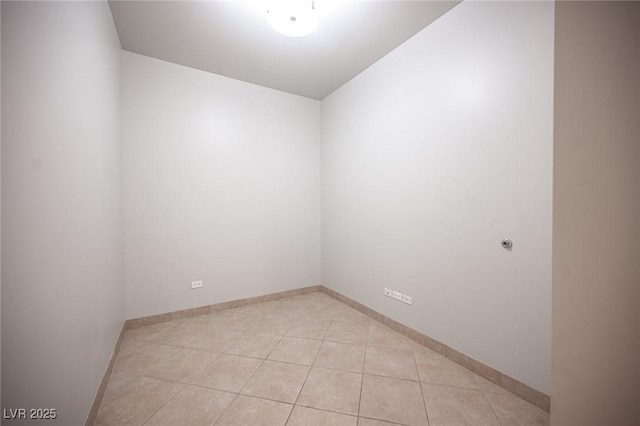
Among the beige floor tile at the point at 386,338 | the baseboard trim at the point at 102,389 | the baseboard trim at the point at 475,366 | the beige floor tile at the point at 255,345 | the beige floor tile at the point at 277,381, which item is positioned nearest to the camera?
the baseboard trim at the point at 102,389

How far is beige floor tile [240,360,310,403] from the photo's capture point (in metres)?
1.72

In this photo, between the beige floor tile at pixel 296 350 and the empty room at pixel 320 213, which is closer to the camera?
the empty room at pixel 320 213

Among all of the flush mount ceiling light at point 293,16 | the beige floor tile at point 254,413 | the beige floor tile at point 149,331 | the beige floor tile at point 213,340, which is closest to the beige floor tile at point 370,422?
the beige floor tile at point 254,413

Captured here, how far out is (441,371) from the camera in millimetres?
1988

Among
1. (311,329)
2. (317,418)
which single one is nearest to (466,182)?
(317,418)

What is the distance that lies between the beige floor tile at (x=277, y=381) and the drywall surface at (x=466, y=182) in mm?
1271

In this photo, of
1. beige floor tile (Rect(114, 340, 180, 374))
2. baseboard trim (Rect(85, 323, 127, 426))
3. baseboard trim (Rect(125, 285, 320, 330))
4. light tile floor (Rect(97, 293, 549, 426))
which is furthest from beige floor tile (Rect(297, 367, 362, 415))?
baseboard trim (Rect(125, 285, 320, 330))

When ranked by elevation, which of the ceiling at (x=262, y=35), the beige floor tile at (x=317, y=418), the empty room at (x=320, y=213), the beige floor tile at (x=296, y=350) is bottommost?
the beige floor tile at (x=296, y=350)

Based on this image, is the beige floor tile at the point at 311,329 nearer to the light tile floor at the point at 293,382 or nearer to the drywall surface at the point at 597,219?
the light tile floor at the point at 293,382

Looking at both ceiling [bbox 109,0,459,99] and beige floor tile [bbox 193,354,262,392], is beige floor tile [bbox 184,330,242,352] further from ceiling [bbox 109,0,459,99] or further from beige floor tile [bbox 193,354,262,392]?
ceiling [bbox 109,0,459,99]

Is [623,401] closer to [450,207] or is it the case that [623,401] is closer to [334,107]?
[450,207]

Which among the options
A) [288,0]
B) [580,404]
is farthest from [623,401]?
[288,0]

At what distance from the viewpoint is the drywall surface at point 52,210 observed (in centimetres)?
89

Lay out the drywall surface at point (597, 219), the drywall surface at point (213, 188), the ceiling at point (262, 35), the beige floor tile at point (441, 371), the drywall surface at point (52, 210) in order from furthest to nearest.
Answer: the drywall surface at point (213, 188)
the ceiling at point (262, 35)
the beige floor tile at point (441, 371)
the drywall surface at point (52, 210)
the drywall surface at point (597, 219)
